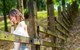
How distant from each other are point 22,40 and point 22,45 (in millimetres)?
381

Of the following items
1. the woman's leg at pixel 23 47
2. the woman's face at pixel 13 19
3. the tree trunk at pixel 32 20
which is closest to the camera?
the woman's face at pixel 13 19

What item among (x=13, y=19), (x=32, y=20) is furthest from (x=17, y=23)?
(x=32, y=20)

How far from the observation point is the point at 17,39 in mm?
3979

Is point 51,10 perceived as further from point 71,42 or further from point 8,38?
point 8,38

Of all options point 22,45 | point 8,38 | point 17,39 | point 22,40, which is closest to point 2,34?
point 8,38

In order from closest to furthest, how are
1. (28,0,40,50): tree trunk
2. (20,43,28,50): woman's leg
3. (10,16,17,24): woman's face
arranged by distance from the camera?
1. (10,16,17,24): woman's face
2. (20,43,28,50): woman's leg
3. (28,0,40,50): tree trunk

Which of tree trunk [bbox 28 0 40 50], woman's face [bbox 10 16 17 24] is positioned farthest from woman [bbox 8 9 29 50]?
tree trunk [bbox 28 0 40 50]

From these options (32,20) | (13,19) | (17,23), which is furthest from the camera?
(32,20)

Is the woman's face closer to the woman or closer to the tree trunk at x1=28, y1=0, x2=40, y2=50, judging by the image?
the woman

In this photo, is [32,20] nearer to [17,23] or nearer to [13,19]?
[17,23]

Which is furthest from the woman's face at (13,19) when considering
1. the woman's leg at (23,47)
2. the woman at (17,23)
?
the woman's leg at (23,47)

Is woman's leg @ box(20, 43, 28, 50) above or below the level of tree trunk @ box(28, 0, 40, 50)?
below

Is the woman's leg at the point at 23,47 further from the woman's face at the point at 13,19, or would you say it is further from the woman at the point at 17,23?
the woman's face at the point at 13,19

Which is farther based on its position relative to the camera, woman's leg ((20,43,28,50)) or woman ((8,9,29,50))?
woman's leg ((20,43,28,50))
